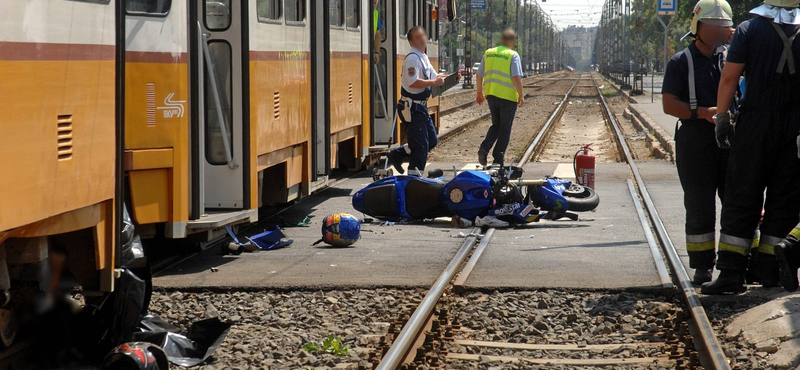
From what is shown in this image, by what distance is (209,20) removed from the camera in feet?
27.2

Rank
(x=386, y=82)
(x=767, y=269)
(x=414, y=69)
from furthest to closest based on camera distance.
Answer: (x=386, y=82) < (x=414, y=69) < (x=767, y=269)

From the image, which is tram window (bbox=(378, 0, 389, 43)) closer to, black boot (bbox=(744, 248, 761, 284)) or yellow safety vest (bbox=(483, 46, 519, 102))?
yellow safety vest (bbox=(483, 46, 519, 102))

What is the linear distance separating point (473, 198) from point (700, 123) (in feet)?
9.89

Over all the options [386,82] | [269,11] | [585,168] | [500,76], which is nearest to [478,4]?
[386,82]

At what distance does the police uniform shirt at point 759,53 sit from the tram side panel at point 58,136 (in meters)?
3.74

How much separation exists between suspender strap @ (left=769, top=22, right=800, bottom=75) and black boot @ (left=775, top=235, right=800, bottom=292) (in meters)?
1.08

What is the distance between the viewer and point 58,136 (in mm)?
5145

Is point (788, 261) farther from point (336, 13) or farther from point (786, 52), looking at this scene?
point (336, 13)

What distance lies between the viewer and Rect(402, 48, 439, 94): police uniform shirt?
12.4 metres

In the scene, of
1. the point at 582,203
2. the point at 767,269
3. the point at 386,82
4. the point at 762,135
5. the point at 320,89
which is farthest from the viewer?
the point at 386,82

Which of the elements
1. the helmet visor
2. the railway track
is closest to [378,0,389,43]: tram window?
the helmet visor

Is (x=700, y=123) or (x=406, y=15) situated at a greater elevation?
(x=406, y=15)

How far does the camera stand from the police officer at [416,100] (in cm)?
1236

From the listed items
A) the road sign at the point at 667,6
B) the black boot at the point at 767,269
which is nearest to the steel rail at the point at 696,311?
the black boot at the point at 767,269
